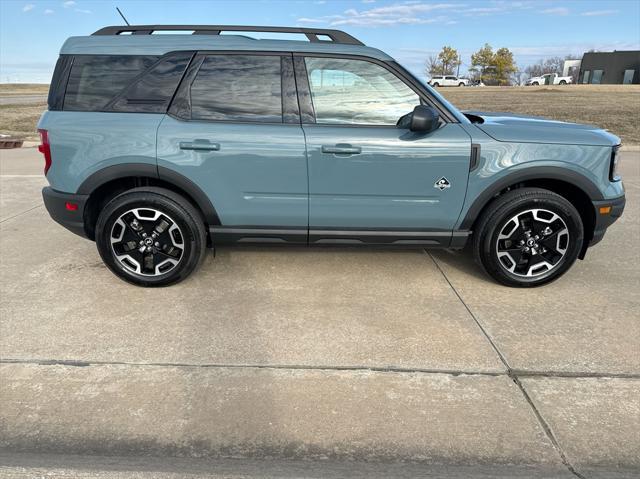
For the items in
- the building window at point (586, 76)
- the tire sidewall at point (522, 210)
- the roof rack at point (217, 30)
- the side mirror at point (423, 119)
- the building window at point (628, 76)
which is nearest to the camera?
the side mirror at point (423, 119)

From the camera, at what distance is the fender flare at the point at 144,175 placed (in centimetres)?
369

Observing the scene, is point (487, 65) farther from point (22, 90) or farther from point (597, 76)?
point (22, 90)

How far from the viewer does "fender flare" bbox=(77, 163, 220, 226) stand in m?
3.69

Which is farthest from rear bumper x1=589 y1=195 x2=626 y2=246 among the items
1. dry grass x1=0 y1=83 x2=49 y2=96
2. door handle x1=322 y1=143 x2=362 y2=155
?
dry grass x1=0 y1=83 x2=49 y2=96

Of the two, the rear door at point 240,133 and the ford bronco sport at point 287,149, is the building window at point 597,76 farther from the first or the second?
the rear door at point 240,133

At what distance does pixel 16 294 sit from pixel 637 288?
496 centimetres

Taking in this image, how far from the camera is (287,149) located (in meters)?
3.61

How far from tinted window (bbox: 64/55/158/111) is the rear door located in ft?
1.31

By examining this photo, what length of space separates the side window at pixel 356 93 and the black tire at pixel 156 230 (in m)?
1.28

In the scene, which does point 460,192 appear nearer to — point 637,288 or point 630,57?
point 637,288

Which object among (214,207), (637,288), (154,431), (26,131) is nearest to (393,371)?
(154,431)

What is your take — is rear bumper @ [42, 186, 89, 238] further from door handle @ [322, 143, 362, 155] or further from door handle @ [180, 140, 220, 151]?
door handle @ [322, 143, 362, 155]

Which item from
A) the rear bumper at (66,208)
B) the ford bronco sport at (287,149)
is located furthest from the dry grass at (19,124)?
the ford bronco sport at (287,149)

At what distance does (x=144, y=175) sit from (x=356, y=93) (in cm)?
173
